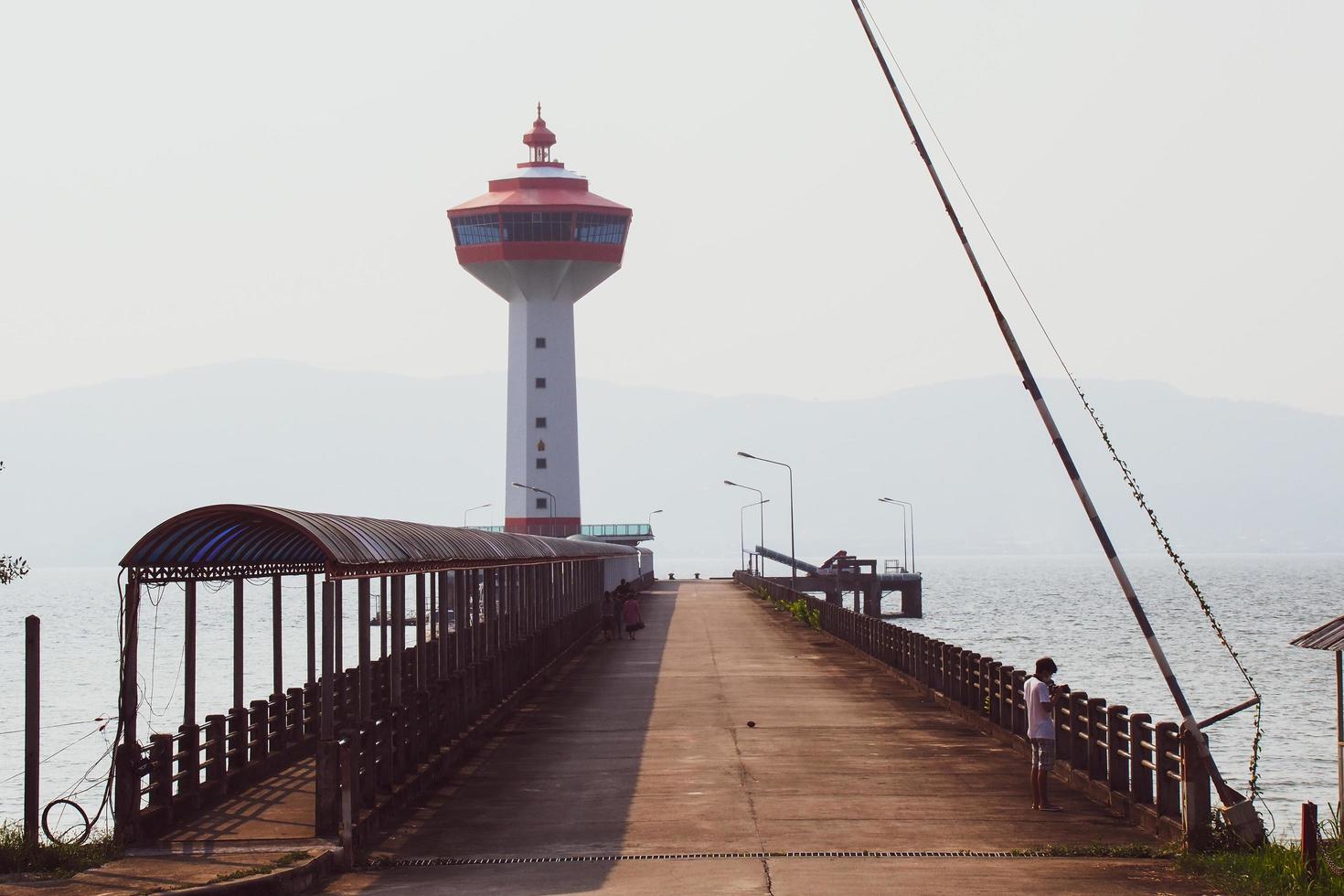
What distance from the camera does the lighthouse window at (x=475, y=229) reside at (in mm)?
114125

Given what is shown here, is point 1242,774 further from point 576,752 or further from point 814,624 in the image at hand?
point 576,752

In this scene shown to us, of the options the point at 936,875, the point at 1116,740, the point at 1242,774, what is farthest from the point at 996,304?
the point at 1242,774

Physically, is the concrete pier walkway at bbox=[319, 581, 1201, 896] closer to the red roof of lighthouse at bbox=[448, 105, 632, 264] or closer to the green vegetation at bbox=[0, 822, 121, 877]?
the green vegetation at bbox=[0, 822, 121, 877]

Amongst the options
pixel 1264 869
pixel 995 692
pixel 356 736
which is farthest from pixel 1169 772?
pixel 995 692

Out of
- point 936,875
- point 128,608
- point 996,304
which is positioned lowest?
point 936,875

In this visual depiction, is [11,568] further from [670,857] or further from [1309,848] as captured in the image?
[1309,848]

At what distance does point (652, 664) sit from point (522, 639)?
335 inches

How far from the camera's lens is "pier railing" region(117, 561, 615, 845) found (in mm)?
17594

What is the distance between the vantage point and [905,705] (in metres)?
32.7

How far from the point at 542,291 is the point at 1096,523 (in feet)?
325

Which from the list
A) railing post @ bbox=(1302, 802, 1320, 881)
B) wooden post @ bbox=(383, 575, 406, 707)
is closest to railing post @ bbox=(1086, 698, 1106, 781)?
railing post @ bbox=(1302, 802, 1320, 881)

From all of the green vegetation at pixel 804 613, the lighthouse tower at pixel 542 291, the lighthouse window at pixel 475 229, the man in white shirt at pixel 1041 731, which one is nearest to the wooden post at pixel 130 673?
the man in white shirt at pixel 1041 731

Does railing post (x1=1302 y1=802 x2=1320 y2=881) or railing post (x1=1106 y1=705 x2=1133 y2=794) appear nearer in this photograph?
railing post (x1=1302 y1=802 x2=1320 y2=881)

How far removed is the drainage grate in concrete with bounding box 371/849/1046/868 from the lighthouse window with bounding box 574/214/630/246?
323ft
